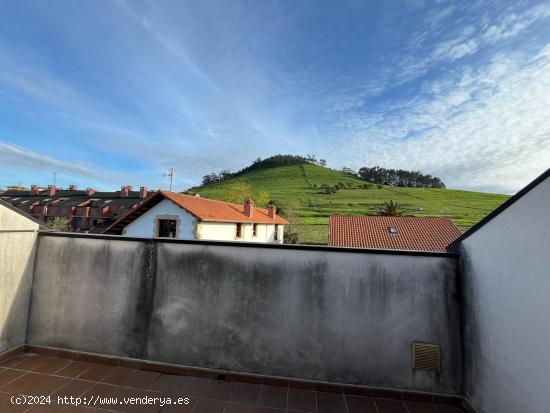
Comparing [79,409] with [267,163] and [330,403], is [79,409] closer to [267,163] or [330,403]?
[330,403]

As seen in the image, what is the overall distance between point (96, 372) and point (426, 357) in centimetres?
319

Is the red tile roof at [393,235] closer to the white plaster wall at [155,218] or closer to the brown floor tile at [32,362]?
the white plaster wall at [155,218]

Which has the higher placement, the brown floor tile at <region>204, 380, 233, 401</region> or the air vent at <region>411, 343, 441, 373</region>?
the air vent at <region>411, 343, 441, 373</region>

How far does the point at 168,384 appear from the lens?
2.60 meters

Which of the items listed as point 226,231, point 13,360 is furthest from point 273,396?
point 226,231

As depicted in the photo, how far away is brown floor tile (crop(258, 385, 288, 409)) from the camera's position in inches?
93.1

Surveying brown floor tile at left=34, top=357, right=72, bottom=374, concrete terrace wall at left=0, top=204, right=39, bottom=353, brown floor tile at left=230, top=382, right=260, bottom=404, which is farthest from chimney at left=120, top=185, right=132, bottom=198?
brown floor tile at left=230, top=382, right=260, bottom=404

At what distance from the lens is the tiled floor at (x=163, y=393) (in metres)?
2.26

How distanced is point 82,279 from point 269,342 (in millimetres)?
2208

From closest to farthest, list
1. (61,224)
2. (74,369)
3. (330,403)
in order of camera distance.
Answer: (330,403) → (74,369) → (61,224)

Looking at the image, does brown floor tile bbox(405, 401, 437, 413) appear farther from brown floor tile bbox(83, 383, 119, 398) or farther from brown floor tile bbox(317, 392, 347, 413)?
brown floor tile bbox(83, 383, 119, 398)

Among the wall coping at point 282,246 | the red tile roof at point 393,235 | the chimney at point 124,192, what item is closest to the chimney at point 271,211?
the red tile roof at point 393,235

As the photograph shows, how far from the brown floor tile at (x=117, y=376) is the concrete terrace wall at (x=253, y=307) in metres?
0.17

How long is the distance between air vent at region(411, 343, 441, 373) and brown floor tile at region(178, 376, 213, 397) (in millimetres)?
1953
